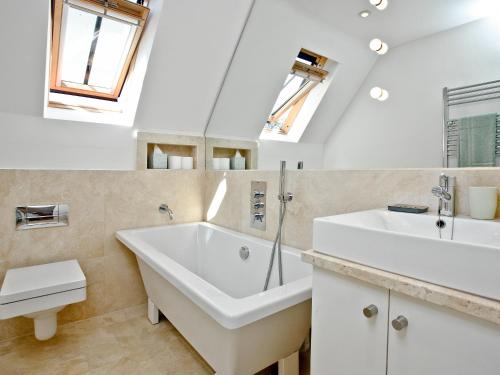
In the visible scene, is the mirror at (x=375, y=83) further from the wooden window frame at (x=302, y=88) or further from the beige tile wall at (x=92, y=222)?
the beige tile wall at (x=92, y=222)

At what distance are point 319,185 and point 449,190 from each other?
2.35 feet

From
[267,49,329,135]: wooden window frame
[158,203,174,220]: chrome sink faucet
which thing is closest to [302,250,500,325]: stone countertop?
[267,49,329,135]: wooden window frame

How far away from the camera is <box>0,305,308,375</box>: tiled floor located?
1.77 metres

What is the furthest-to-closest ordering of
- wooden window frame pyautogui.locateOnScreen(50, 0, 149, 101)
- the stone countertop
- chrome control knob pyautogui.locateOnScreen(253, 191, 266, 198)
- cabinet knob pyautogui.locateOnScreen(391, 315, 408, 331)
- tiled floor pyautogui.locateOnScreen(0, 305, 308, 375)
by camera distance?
chrome control knob pyautogui.locateOnScreen(253, 191, 266, 198), wooden window frame pyautogui.locateOnScreen(50, 0, 149, 101), tiled floor pyautogui.locateOnScreen(0, 305, 308, 375), cabinet knob pyautogui.locateOnScreen(391, 315, 408, 331), the stone countertop

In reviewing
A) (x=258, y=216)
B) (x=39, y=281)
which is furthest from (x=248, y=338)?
(x=39, y=281)

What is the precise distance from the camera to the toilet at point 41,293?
1.65 metres

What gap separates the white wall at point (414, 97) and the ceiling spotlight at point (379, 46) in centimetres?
3

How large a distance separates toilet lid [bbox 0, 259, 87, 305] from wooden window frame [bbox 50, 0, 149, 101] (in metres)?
1.37

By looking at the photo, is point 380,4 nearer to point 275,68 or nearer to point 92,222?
→ point 275,68

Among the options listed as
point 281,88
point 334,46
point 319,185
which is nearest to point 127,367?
point 319,185

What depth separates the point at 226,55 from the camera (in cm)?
253

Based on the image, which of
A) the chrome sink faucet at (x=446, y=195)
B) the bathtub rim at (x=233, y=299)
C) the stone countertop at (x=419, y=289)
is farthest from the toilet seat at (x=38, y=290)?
the chrome sink faucet at (x=446, y=195)

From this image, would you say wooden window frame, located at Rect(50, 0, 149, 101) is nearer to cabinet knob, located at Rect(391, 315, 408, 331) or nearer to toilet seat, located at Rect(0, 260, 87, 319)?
toilet seat, located at Rect(0, 260, 87, 319)

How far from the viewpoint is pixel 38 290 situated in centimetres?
171
